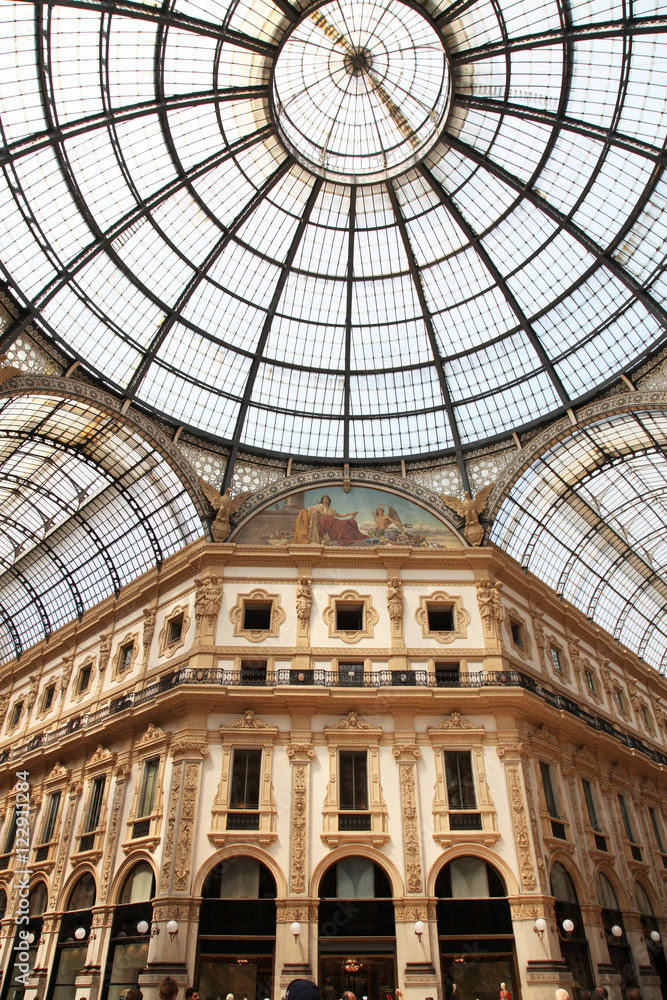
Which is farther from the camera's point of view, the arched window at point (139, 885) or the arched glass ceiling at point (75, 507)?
the arched glass ceiling at point (75, 507)

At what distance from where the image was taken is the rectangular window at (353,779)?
2789 cm

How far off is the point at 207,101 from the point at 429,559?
22.8m

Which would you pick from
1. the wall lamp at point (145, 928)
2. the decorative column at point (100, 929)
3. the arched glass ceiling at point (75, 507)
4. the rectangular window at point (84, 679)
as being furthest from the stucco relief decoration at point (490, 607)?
the rectangular window at point (84, 679)

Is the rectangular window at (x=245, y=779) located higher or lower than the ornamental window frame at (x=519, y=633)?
lower

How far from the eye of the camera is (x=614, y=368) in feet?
113

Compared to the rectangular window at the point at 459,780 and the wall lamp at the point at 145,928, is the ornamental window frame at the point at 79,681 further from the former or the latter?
the rectangular window at the point at 459,780

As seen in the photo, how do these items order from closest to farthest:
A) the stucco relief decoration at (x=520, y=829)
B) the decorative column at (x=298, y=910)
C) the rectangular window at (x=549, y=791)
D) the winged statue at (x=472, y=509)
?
the decorative column at (x=298, y=910)
the stucco relief decoration at (x=520, y=829)
the rectangular window at (x=549, y=791)
the winged statue at (x=472, y=509)

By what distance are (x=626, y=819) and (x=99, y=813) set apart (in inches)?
1026

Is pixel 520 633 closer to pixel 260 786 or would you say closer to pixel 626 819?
pixel 626 819

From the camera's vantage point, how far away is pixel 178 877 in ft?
85.1

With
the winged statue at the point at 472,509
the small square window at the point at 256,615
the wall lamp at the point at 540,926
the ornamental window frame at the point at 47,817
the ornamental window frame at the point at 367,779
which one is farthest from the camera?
the winged statue at the point at 472,509

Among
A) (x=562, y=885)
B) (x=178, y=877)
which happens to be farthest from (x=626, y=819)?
(x=178, y=877)

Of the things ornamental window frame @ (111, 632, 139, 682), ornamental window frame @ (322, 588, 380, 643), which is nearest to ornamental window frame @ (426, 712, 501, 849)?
ornamental window frame @ (322, 588, 380, 643)

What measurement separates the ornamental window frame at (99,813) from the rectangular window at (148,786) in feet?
8.57
